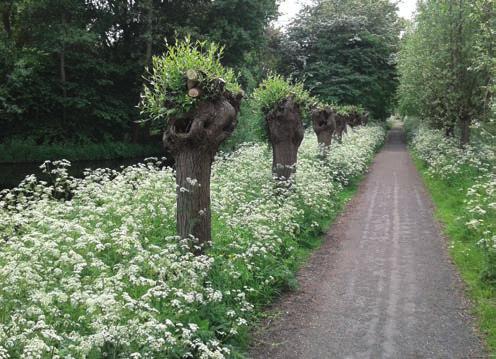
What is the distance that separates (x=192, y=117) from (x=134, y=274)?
3.12 metres

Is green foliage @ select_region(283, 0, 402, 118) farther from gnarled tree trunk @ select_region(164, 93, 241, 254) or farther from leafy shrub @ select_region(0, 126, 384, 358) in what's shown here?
gnarled tree trunk @ select_region(164, 93, 241, 254)

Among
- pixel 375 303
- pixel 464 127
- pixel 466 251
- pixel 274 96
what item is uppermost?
pixel 274 96

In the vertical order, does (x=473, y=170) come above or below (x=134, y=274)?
above

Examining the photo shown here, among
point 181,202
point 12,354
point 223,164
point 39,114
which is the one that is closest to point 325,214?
point 223,164

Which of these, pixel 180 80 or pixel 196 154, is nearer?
pixel 180 80

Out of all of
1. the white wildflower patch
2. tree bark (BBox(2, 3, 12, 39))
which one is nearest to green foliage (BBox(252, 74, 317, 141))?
the white wildflower patch

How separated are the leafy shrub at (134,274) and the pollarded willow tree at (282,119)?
2.66 metres

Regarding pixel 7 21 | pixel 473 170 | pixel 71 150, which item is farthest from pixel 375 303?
pixel 7 21

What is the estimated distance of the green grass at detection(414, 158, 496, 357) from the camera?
24.7ft

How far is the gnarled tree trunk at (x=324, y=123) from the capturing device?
75.9ft

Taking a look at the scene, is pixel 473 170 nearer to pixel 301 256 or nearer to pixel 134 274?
pixel 301 256

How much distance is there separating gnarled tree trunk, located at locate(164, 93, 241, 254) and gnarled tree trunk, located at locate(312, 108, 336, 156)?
15.2m

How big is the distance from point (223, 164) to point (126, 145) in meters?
23.5

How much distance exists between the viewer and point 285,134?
14836 mm
